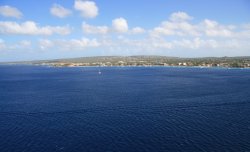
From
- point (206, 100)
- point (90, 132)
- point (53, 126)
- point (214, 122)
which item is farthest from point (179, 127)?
point (206, 100)

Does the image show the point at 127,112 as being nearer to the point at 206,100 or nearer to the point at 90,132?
the point at 90,132

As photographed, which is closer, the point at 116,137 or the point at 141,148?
the point at 141,148

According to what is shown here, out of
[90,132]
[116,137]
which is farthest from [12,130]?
[116,137]

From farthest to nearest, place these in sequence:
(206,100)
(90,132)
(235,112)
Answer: (206,100), (235,112), (90,132)

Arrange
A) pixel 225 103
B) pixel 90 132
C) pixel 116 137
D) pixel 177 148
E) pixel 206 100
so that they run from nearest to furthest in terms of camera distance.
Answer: pixel 177 148
pixel 116 137
pixel 90 132
pixel 225 103
pixel 206 100

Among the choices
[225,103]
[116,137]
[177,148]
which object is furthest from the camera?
[225,103]

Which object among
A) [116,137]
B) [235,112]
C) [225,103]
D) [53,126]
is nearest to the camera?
[116,137]

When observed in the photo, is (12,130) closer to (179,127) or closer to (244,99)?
(179,127)

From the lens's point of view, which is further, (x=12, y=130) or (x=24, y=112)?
(x=24, y=112)
